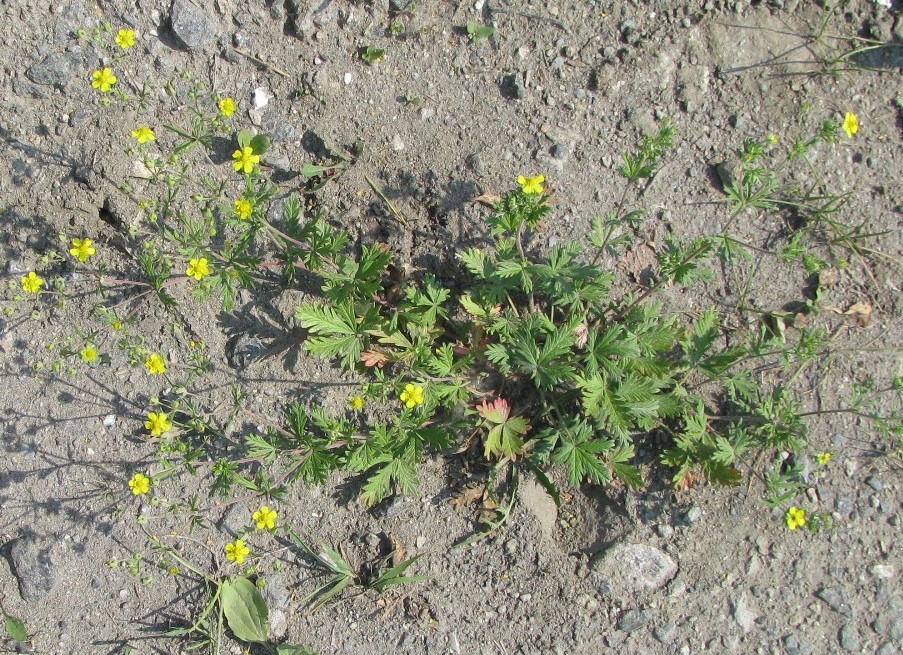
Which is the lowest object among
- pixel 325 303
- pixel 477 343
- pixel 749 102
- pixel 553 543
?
pixel 553 543

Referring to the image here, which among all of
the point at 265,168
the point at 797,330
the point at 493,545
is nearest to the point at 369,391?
the point at 493,545

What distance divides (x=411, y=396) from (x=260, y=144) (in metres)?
1.98

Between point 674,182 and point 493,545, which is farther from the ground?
point 674,182

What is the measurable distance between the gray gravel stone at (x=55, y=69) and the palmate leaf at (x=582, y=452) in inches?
151

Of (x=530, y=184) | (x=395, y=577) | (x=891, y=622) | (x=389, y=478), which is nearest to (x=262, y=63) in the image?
(x=530, y=184)

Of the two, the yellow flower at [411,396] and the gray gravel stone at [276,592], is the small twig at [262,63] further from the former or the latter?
the gray gravel stone at [276,592]

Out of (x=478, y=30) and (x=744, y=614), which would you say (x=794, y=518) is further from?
(x=478, y=30)

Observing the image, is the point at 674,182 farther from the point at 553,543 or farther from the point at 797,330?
the point at 553,543

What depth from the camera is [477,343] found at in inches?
165

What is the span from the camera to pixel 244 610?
4184 millimetres

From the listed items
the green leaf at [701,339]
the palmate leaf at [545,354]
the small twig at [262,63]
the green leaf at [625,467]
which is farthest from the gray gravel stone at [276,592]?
the small twig at [262,63]

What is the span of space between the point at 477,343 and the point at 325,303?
1003 mm

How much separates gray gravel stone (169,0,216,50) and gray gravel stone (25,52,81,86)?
662 millimetres

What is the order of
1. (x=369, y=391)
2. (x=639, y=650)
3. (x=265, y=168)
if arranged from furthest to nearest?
1. (x=265, y=168)
2. (x=639, y=650)
3. (x=369, y=391)
